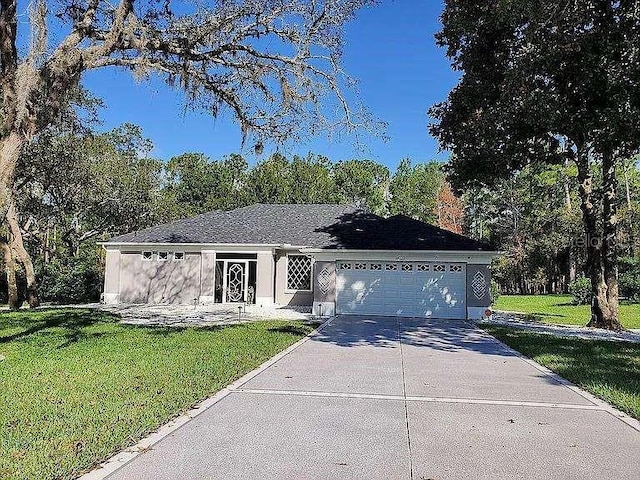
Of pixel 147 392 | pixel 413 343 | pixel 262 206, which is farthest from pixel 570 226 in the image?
pixel 147 392

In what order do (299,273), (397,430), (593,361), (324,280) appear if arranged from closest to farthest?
(397,430)
(593,361)
(324,280)
(299,273)

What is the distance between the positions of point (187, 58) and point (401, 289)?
10.5m

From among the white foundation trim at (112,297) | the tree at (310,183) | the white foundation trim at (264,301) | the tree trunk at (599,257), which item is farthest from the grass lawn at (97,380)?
the tree at (310,183)

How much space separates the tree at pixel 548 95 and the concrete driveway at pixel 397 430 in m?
6.74

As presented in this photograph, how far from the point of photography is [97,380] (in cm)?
676

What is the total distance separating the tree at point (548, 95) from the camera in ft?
37.3

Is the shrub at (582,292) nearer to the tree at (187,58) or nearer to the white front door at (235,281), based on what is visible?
the white front door at (235,281)

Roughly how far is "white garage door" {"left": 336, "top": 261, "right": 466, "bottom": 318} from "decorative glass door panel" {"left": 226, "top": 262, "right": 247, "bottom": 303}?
4.83m

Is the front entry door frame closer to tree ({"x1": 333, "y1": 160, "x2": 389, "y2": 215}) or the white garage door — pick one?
the white garage door

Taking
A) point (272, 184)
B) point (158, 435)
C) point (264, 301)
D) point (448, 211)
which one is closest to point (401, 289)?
point (264, 301)

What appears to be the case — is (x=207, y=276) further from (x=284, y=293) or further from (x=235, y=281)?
(x=284, y=293)

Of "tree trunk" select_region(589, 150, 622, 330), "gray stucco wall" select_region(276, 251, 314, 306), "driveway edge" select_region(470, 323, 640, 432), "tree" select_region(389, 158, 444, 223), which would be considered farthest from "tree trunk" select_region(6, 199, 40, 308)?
"tree" select_region(389, 158, 444, 223)

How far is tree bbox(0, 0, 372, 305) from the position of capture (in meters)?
8.45

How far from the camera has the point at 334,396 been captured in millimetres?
6285
